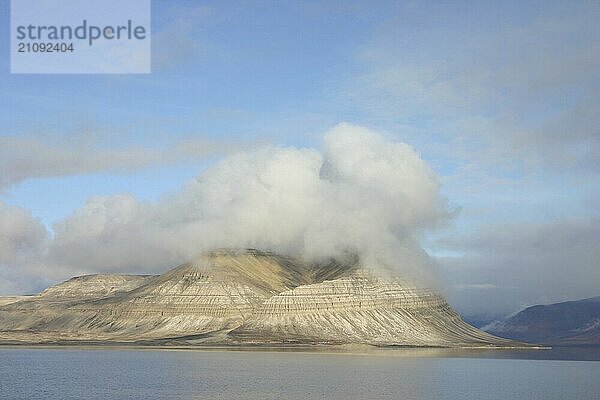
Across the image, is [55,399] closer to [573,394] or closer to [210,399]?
[210,399]

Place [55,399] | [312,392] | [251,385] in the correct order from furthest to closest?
[251,385]
[312,392]
[55,399]

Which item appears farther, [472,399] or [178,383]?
[178,383]

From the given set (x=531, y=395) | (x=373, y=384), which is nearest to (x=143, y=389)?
(x=373, y=384)

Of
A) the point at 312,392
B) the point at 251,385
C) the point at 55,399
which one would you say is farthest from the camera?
the point at 251,385

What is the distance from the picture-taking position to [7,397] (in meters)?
157

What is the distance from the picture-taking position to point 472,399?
163000mm

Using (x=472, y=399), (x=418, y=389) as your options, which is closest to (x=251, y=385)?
(x=418, y=389)

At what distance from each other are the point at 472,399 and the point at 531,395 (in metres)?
19.2

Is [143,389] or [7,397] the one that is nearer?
[7,397]

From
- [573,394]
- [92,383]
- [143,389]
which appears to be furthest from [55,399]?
[573,394]

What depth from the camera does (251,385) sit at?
188m

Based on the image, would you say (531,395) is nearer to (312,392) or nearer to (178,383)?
(312,392)

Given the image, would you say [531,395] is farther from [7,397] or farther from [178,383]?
[7,397]

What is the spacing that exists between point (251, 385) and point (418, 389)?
39517 mm
